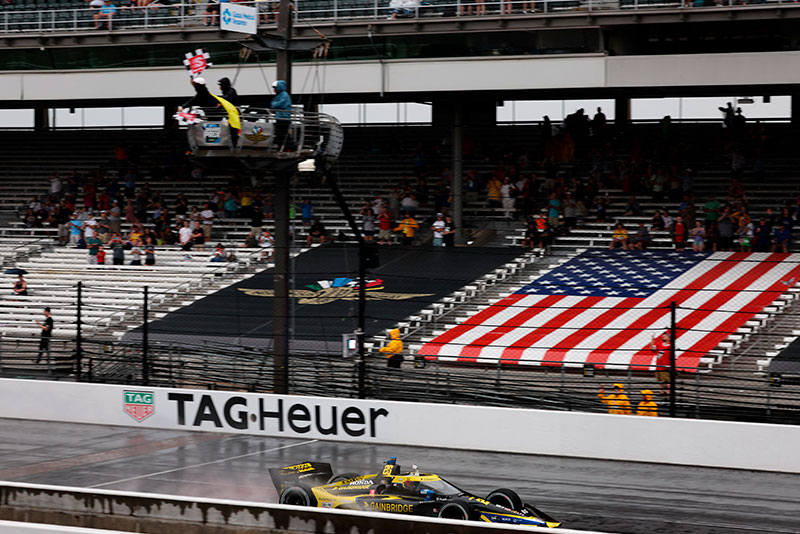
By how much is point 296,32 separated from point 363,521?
→ 20.3 m

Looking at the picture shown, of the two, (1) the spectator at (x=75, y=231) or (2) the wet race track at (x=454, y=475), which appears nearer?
(2) the wet race track at (x=454, y=475)

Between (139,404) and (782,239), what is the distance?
14.2 m

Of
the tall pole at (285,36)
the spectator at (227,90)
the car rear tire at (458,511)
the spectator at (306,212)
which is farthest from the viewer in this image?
the spectator at (306,212)

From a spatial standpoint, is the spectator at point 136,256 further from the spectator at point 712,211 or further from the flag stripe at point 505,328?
the spectator at point 712,211

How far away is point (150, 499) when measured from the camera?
36.7ft

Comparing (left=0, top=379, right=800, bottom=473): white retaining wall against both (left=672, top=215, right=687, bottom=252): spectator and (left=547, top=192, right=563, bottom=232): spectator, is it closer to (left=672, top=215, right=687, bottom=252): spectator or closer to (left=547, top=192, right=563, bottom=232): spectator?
(left=672, top=215, right=687, bottom=252): spectator

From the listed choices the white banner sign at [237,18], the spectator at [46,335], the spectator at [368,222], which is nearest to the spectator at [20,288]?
the spectator at [46,335]

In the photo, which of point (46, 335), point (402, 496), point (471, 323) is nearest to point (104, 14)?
point (46, 335)

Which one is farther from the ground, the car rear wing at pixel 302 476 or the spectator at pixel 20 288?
the spectator at pixel 20 288

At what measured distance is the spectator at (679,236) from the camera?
2619 cm

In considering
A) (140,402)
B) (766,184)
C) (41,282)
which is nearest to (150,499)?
(140,402)

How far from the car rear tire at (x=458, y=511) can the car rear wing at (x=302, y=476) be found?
71.4 inches

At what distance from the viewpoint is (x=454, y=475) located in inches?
598

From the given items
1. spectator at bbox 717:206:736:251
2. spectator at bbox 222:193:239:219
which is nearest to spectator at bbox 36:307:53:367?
spectator at bbox 222:193:239:219
